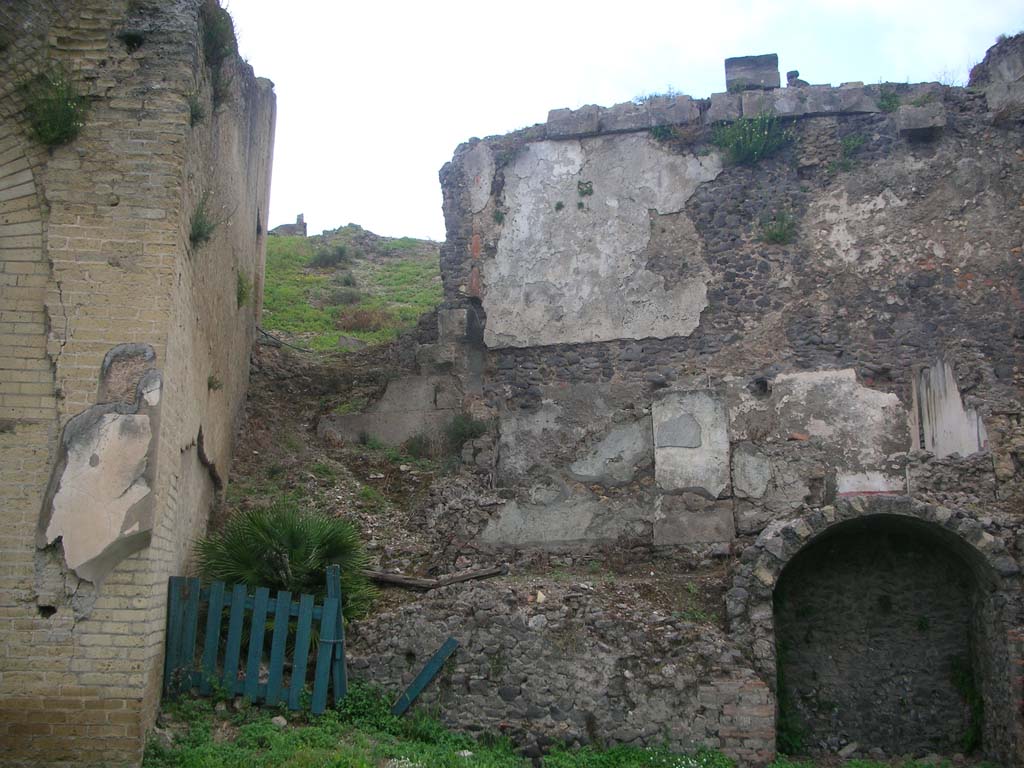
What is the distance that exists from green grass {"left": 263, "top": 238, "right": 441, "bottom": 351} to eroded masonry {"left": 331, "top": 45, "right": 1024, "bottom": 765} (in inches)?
168

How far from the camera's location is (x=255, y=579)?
9.16 metres

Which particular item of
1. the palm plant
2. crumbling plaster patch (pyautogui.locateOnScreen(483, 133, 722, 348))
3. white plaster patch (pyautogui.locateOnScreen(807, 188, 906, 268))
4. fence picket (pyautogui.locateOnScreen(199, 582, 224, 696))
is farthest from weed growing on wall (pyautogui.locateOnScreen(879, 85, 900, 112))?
fence picket (pyautogui.locateOnScreen(199, 582, 224, 696))

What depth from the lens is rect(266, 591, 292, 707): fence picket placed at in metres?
8.56

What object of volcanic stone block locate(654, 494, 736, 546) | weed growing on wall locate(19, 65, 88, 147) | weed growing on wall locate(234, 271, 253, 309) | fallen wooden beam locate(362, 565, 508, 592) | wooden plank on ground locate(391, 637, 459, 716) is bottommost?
wooden plank on ground locate(391, 637, 459, 716)

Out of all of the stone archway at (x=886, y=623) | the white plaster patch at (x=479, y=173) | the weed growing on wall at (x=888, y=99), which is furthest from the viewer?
the white plaster patch at (x=479, y=173)

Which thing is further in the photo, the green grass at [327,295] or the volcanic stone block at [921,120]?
the green grass at [327,295]

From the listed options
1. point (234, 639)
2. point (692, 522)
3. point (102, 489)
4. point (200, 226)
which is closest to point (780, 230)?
point (692, 522)

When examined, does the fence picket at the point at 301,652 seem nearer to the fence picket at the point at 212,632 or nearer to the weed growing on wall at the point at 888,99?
the fence picket at the point at 212,632

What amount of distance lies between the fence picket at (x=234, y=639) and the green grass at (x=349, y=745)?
9.6 inches

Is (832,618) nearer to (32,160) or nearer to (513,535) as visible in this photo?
(513,535)

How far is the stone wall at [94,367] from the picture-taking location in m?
7.37

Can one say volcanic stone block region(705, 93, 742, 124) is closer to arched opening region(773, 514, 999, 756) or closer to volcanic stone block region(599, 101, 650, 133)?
volcanic stone block region(599, 101, 650, 133)

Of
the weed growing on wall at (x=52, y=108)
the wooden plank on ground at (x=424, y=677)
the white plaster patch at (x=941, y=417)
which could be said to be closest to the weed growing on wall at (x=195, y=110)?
the weed growing on wall at (x=52, y=108)

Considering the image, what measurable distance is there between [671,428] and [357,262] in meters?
15.5
